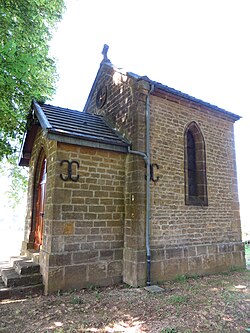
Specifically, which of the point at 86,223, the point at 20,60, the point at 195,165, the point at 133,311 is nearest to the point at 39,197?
the point at 86,223

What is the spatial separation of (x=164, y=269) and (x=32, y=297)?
131 inches

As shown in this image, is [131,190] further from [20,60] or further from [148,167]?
[20,60]

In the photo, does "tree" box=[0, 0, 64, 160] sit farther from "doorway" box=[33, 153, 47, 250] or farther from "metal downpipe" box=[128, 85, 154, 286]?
"metal downpipe" box=[128, 85, 154, 286]

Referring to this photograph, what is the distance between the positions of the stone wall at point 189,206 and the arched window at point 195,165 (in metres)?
0.20

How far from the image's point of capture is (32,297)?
5367 millimetres

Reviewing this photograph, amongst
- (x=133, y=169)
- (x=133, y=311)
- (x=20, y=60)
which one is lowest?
(x=133, y=311)

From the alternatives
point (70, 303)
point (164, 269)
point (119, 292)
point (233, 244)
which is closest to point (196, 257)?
point (164, 269)

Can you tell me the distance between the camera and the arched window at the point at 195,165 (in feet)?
26.3

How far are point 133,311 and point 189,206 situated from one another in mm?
3794

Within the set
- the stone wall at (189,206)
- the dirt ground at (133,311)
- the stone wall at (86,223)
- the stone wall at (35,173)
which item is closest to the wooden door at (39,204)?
the stone wall at (35,173)

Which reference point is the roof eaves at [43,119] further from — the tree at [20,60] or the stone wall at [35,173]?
the tree at [20,60]

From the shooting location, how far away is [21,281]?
18.3 ft

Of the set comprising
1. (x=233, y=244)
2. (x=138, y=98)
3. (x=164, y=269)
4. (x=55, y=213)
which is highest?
(x=138, y=98)

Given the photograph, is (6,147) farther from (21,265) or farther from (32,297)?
(32,297)
